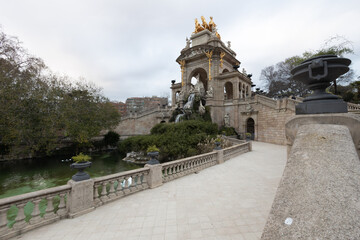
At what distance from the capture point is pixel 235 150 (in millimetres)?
10992

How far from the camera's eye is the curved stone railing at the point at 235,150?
9.97m

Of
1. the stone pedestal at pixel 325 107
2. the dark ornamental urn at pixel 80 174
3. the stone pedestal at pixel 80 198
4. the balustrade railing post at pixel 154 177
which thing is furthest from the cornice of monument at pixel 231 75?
the stone pedestal at pixel 80 198

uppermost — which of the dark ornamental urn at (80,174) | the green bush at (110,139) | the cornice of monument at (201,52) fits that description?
the cornice of monument at (201,52)

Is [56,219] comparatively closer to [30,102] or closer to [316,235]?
[316,235]

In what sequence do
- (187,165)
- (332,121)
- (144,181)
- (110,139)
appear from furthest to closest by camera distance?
1. (110,139)
2. (187,165)
3. (144,181)
4. (332,121)

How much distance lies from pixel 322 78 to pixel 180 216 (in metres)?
4.17

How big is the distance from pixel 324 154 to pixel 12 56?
25492 mm

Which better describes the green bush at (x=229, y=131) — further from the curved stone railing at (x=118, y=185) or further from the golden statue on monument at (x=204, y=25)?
the golden statue on monument at (x=204, y=25)

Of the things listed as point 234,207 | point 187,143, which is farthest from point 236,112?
point 234,207

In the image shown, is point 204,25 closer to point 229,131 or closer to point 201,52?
point 201,52

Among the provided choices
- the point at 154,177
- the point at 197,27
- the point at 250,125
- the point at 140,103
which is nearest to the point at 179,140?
the point at 154,177

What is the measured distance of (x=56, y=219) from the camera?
375 centimetres

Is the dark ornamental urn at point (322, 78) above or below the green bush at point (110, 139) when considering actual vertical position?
above

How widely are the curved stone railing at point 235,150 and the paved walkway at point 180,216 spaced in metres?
4.13
